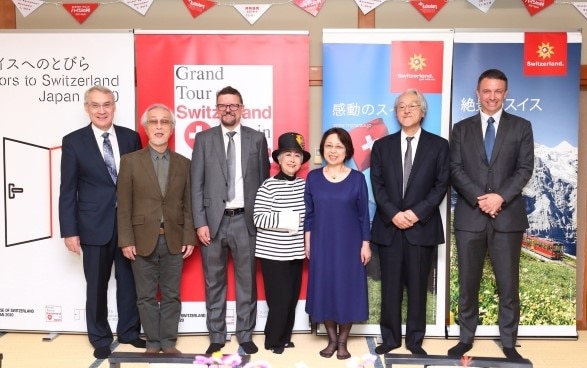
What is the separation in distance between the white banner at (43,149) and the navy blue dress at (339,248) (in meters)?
1.38

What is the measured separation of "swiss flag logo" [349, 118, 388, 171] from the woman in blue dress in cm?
34

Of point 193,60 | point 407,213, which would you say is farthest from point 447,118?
point 193,60

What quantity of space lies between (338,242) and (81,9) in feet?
8.02

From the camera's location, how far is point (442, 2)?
3.88 metres

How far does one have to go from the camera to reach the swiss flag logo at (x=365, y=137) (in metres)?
3.66

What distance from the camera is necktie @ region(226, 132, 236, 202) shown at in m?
3.40

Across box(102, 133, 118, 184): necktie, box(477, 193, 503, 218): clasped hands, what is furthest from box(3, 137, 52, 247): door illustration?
box(477, 193, 503, 218): clasped hands

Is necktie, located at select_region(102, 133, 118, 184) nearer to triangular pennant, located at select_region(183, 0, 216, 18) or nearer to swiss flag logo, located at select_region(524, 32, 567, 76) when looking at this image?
triangular pennant, located at select_region(183, 0, 216, 18)

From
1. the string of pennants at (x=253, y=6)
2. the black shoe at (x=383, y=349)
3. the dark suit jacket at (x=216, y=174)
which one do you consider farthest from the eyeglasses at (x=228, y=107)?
the black shoe at (x=383, y=349)

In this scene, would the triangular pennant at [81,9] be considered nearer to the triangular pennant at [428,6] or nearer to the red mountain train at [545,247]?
the triangular pennant at [428,6]

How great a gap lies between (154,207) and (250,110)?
92 centimetres

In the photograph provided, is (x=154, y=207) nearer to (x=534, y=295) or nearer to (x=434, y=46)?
(x=434, y=46)

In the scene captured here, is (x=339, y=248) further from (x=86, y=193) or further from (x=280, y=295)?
(x=86, y=193)

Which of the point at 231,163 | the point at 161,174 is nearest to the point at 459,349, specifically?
the point at 231,163
